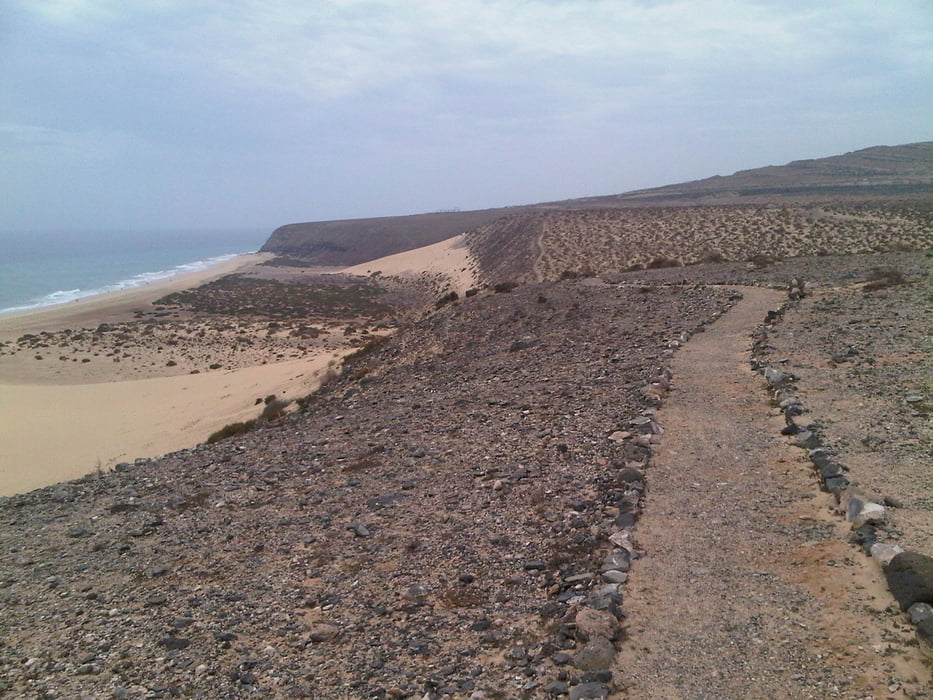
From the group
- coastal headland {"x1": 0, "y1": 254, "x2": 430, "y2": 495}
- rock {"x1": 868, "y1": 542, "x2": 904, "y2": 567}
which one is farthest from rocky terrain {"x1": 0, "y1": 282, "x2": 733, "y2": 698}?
coastal headland {"x1": 0, "y1": 254, "x2": 430, "y2": 495}

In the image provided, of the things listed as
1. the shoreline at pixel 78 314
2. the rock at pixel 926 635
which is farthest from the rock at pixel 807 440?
the shoreline at pixel 78 314

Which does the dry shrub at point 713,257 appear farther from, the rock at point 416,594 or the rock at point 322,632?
the rock at point 322,632

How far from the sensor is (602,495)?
777 cm

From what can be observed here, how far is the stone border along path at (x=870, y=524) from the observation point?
501cm

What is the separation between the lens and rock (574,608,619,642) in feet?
17.1

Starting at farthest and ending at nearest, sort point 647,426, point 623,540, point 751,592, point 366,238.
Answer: point 366,238
point 647,426
point 623,540
point 751,592

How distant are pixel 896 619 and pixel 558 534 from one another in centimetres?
309

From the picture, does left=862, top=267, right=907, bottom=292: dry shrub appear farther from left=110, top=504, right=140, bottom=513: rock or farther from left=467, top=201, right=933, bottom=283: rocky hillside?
left=110, top=504, right=140, bottom=513: rock

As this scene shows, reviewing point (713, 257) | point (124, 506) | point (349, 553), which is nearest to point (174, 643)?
point (349, 553)

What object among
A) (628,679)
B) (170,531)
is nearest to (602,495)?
(628,679)

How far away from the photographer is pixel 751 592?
18.7 feet

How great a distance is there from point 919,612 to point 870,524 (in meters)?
1.52

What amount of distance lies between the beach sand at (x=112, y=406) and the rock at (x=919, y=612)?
1579 centimetres

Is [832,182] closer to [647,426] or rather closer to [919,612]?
[647,426]
